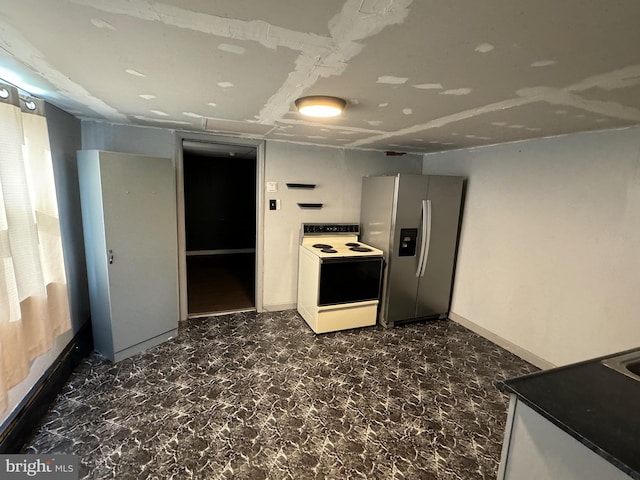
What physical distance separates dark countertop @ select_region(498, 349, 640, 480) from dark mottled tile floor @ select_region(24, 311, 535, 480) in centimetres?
94

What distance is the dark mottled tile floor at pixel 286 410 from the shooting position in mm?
1711

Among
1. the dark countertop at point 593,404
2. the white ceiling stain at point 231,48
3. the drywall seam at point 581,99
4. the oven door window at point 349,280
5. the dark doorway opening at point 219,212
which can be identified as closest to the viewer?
the dark countertop at point 593,404

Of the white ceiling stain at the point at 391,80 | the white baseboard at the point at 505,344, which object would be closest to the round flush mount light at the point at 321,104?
the white ceiling stain at the point at 391,80

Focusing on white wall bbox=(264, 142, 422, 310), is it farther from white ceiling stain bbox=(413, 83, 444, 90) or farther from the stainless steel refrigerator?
white ceiling stain bbox=(413, 83, 444, 90)

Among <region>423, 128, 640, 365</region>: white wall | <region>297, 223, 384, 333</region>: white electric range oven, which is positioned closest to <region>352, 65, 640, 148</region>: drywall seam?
<region>423, 128, 640, 365</region>: white wall

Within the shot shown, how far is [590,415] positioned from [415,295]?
8.37ft

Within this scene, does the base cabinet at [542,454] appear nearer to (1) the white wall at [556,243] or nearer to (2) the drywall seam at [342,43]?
(2) the drywall seam at [342,43]

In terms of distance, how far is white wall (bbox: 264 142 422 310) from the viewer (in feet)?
11.6

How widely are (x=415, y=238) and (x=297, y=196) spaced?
4.92 feet

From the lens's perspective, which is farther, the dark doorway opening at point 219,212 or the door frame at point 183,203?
the dark doorway opening at point 219,212

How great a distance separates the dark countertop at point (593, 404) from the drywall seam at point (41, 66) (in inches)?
91.0

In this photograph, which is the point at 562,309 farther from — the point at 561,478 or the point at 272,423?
the point at 272,423

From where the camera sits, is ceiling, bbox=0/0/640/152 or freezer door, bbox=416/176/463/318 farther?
freezer door, bbox=416/176/463/318

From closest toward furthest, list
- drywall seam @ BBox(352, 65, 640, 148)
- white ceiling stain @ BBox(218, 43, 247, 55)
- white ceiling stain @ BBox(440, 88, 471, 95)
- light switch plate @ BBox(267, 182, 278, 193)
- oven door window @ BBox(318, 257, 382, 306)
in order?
white ceiling stain @ BBox(218, 43, 247, 55), drywall seam @ BBox(352, 65, 640, 148), white ceiling stain @ BBox(440, 88, 471, 95), oven door window @ BBox(318, 257, 382, 306), light switch plate @ BBox(267, 182, 278, 193)
